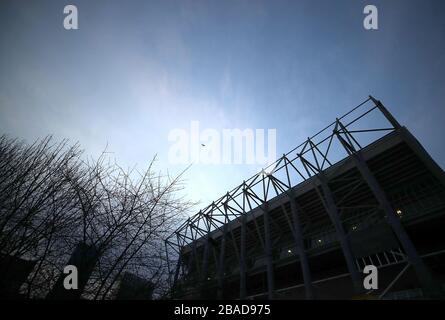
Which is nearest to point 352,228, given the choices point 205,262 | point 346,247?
point 346,247

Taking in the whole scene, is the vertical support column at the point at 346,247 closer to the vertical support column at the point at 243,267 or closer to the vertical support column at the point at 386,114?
the vertical support column at the point at 386,114

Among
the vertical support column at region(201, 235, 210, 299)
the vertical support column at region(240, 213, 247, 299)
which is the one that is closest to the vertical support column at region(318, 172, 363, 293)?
the vertical support column at region(240, 213, 247, 299)

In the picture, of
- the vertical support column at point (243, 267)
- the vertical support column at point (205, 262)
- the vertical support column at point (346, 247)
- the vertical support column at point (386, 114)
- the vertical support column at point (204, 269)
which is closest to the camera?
the vertical support column at point (346, 247)

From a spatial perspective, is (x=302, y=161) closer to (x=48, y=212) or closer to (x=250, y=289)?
(x=250, y=289)

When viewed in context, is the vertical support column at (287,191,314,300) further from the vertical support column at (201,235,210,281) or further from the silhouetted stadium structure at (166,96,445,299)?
the vertical support column at (201,235,210,281)

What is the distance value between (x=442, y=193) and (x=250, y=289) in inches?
505

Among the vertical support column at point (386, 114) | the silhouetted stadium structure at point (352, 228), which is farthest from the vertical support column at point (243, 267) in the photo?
the vertical support column at point (386, 114)

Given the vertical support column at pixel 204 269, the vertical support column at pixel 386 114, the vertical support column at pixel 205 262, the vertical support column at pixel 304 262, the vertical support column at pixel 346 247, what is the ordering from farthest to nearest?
the vertical support column at pixel 205 262 < the vertical support column at pixel 204 269 < the vertical support column at pixel 386 114 < the vertical support column at pixel 304 262 < the vertical support column at pixel 346 247

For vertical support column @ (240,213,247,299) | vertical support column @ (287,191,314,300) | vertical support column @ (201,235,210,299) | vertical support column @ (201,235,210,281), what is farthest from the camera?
vertical support column @ (201,235,210,281)

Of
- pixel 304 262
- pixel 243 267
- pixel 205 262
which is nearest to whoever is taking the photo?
pixel 304 262

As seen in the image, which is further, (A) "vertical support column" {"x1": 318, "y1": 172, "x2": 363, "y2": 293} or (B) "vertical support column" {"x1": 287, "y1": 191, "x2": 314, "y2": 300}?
(B) "vertical support column" {"x1": 287, "y1": 191, "x2": 314, "y2": 300}

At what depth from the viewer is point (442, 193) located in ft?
36.3

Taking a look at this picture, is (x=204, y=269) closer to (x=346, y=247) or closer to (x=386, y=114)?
(x=346, y=247)
